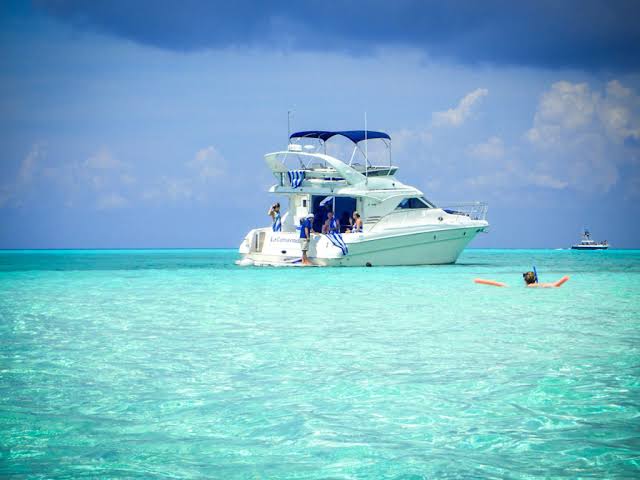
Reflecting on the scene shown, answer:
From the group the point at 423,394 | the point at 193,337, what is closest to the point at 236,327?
the point at 193,337

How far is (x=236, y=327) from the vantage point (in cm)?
1020

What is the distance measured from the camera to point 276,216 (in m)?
28.0

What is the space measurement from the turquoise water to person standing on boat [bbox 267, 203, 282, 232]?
15.7m

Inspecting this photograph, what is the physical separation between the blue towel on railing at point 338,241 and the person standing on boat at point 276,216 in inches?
114

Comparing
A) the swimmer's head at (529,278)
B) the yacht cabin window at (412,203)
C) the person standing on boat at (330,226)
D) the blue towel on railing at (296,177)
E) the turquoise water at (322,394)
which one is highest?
the blue towel on railing at (296,177)

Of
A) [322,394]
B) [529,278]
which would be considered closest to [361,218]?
[529,278]

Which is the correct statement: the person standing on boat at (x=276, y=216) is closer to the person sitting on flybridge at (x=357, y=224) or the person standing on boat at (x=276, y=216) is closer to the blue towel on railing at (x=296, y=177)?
Result: the blue towel on railing at (x=296, y=177)

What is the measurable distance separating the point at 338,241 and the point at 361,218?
157cm

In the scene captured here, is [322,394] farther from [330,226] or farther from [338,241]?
[330,226]

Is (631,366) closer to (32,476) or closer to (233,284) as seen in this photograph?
(32,476)

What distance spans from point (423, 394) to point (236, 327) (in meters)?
4.83

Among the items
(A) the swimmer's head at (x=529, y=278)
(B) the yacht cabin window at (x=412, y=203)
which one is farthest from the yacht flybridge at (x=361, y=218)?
(A) the swimmer's head at (x=529, y=278)

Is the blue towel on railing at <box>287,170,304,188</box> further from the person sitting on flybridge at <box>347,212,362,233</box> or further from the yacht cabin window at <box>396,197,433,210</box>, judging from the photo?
the yacht cabin window at <box>396,197,433,210</box>

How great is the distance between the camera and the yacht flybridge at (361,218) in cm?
2612
